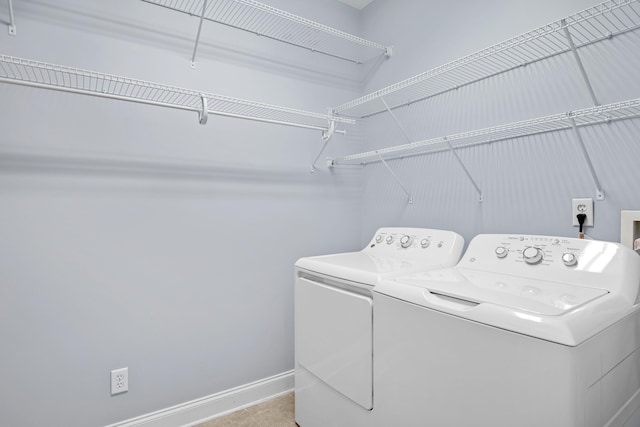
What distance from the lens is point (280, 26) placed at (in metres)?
2.12

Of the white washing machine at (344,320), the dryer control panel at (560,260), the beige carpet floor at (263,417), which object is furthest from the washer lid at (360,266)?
the beige carpet floor at (263,417)

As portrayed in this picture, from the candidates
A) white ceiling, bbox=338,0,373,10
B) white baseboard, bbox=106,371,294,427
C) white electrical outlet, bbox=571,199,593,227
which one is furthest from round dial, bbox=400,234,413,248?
white ceiling, bbox=338,0,373,10

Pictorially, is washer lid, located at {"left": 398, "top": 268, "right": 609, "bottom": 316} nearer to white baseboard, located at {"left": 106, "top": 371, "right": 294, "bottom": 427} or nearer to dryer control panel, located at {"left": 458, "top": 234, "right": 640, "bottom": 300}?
dryer control panel, located at {"left": 458, "top": 234, "right": 640, "bottom": 300}

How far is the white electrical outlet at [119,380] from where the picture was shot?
1630mm

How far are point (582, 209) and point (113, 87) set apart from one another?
212cm

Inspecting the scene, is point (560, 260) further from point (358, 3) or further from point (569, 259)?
point (358, 3)

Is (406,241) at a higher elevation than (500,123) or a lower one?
lower

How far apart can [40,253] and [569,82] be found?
234 centimetres

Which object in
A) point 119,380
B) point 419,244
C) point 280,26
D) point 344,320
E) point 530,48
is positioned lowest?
point 119,380

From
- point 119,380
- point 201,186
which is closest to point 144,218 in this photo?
point 201,186

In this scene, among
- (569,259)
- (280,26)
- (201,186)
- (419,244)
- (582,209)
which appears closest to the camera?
(569,259)

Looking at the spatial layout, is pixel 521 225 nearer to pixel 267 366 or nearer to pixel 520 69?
pixel 520 69

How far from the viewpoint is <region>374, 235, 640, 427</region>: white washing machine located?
0.83 metres

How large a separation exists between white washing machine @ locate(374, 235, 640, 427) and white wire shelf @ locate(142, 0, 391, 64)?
1.50 meters
